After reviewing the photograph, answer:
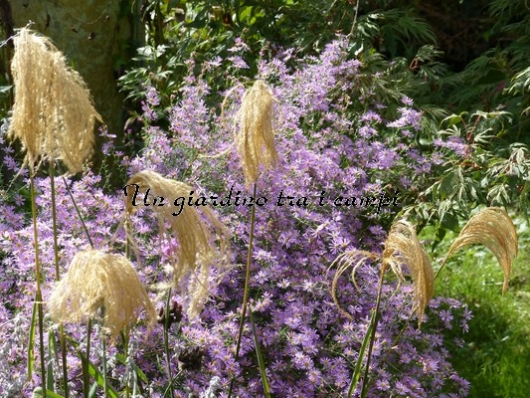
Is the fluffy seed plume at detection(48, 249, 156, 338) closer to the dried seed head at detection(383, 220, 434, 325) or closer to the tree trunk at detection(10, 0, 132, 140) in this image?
the dried seed head at detection(383, 220, 434, 325)

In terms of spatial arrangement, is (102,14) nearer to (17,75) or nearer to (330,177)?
(330,177)

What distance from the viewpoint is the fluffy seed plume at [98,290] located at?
153 centimetres

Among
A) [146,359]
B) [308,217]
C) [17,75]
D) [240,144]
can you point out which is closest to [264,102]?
[240,144]

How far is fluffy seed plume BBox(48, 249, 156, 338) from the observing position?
1527 millimetres

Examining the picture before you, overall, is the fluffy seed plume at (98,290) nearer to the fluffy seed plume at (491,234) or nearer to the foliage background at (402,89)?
the fluffy seed plume at (491,234)

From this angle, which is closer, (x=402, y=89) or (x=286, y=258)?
(x=286, y=258)

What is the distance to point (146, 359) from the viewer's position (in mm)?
2863

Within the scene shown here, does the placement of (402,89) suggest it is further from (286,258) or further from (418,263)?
(418,263)

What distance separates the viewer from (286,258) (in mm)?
3311

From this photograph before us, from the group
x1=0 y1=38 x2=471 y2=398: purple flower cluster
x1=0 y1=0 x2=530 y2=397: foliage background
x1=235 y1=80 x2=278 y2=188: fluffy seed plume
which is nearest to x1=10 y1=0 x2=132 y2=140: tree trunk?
x1=0 y1=0 x2=530 y2=397: foliage background

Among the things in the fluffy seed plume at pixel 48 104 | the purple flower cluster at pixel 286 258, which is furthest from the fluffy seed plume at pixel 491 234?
the fluffy seed plume at pixel 48 104

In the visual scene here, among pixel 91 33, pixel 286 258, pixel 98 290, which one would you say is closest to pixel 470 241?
pixel 98 290

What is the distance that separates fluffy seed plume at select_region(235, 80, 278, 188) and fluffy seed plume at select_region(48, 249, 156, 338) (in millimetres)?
356

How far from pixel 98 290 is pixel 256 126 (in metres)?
0.45
